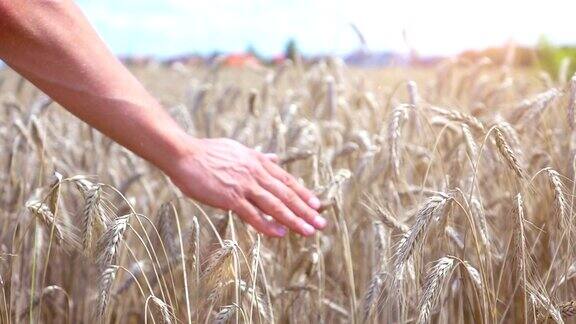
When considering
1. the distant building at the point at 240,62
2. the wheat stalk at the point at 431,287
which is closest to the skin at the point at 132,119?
the wheat stalk at the point at 431,287

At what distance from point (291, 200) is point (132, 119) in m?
0.42

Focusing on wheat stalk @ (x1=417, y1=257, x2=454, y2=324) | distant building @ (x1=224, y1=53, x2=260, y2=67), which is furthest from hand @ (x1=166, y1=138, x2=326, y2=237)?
distant building @ (x1=224, y1=53, x2=260, y2=67)

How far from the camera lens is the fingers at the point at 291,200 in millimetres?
2078

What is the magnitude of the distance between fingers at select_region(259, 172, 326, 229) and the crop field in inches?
2.2

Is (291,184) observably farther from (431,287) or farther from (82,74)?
(431,287)

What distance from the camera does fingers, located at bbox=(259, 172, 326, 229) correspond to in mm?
2078

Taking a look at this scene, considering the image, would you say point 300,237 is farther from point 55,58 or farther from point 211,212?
point 55,58

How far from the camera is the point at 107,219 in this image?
1.75 m

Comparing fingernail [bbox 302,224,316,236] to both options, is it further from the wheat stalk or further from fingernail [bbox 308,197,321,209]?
the wheat stalk

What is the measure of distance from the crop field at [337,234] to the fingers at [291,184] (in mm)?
39

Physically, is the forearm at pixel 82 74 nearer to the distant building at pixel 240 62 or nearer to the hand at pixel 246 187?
the hand at pixel 246 187

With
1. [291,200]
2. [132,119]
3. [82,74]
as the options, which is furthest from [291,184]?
[82,74]

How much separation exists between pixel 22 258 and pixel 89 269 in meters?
0.19

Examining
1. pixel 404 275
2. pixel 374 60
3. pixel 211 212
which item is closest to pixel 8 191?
pixel 211 212
